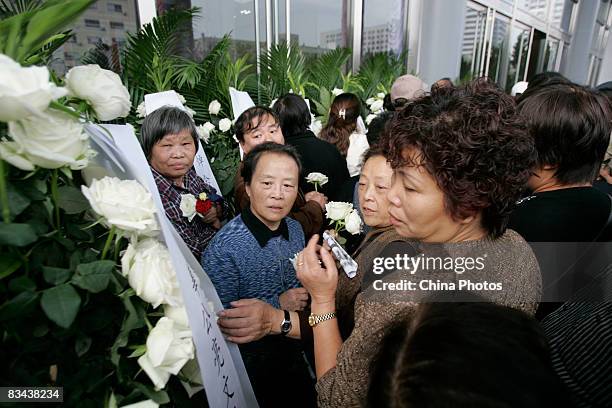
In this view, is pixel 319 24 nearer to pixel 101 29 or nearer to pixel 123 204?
pixel 101 29

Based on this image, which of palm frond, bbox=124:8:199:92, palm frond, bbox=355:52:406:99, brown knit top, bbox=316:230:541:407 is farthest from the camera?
palm frond, bbox=355:52:406:99

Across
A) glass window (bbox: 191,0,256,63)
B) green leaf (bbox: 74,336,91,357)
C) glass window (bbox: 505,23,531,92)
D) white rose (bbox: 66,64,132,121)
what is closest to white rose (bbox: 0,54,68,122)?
white rose (bbox: 66,64,132,121)

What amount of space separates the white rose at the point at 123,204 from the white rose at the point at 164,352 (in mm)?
146

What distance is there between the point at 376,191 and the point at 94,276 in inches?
37.9

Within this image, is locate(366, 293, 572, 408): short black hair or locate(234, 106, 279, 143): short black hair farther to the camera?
locate(234, 106, 279, 143): short black hair

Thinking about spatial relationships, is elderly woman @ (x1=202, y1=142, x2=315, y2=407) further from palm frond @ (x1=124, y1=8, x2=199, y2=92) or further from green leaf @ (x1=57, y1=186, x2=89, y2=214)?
palm frond @ (x1=124, y1=8, x2=199, y2=92)

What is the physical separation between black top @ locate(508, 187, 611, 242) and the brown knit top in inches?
13.0

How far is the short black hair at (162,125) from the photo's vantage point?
168 centimetres

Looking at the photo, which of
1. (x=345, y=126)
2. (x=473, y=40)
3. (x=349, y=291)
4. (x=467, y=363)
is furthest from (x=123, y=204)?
(x=473, y=40)

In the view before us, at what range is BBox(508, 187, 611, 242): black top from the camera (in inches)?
43.3

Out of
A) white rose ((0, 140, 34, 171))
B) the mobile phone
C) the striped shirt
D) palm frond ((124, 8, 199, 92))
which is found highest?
palm frond ((124, 8, 199, 92))

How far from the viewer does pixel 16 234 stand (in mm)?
420

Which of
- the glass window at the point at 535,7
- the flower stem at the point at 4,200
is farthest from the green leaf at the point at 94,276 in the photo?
the glass window at the point at 535,7

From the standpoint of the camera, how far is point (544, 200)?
1.15m
